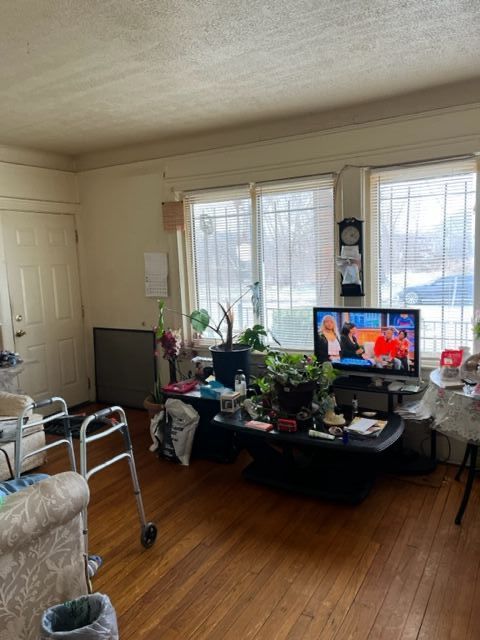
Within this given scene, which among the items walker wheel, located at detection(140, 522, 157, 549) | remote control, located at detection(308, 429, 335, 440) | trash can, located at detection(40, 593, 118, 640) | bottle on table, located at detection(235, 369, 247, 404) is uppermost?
bottle on table, located at detection(235, 369, 247, 404)

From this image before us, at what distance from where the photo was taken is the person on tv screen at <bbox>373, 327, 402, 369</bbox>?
323 cm

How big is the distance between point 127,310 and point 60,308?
679mm

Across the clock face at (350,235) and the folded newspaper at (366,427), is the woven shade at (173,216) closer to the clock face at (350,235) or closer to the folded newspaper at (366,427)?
the clock face at (350,235)

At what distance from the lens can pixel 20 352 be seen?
4473mm

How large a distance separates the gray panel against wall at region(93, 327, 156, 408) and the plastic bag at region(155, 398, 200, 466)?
1118 mm

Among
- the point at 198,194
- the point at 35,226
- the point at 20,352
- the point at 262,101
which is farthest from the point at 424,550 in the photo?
the point at 35,226

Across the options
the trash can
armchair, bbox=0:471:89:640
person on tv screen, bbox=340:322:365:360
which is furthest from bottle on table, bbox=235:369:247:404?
the trash can

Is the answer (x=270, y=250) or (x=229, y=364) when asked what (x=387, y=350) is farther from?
(x=270, y=250)

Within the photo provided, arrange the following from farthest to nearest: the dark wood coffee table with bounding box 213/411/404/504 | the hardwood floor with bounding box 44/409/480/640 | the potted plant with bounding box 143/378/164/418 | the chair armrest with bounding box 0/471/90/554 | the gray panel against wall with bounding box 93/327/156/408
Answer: the gray panel against wall with bounding box 93/327/156/408, the potted plant with bounding box 143/378/164/418, the dark wood coffee table with bounding box 213/411/404/504, the hardwood floor with bounding box 44/409/480/640, the chair armrest with bounding box 0/471/90/554

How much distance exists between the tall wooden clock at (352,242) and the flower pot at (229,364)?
919mm

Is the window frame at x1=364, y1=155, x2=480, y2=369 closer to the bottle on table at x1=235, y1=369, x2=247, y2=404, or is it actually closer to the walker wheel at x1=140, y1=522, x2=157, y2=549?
the bottle on table at x1=235, y1=369, x2=247, y2=404

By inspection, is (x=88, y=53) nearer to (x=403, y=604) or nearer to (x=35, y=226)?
(x=35, y=226)

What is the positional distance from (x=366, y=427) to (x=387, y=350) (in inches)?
24.3

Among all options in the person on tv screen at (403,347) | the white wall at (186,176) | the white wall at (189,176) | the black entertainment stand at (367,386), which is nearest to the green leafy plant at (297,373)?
the black entertainment stand at (367,386)
